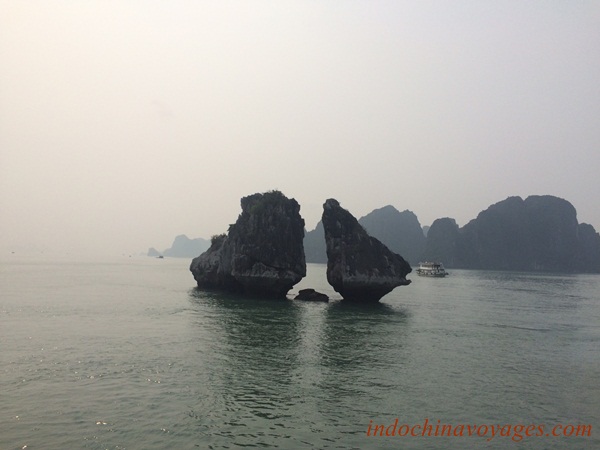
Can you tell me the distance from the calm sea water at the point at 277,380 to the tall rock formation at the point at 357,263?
46.2 feet

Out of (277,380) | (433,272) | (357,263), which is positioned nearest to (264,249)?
(357,263)

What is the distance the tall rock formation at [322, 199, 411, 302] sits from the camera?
53.5 meters

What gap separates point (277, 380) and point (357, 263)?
115 ft

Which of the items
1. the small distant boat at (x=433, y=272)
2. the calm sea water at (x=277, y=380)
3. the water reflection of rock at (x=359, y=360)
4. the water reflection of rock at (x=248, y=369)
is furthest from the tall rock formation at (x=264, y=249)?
the small distant boat at (x=433, y=272)

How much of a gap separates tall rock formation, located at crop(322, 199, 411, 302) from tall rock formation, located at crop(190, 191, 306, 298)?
18.6ft

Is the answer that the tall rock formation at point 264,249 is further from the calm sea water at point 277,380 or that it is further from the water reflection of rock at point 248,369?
the calm sea water at point 277,380

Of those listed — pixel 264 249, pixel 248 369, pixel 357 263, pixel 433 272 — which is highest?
pixel 264 249

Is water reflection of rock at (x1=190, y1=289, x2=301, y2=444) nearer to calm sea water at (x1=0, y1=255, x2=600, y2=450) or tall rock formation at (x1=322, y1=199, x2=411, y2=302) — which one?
calm sea water at (x1=0, y1=255, x2=600, y2=450)

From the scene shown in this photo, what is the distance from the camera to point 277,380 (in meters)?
19.9

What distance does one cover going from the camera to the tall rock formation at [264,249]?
57.5 meters

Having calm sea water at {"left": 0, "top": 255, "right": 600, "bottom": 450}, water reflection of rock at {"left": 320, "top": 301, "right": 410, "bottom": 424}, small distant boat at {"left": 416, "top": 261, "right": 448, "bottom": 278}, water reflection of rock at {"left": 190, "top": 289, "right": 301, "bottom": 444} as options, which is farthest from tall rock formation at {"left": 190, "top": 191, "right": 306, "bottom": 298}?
small distant boat at {"left": 416, "top": 261, "right": 448, "bottom": 278}

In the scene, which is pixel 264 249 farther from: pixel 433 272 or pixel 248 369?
pixel 433 272

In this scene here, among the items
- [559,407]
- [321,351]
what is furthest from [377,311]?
[559,407]

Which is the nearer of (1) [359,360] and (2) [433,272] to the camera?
(1) [359,360]
